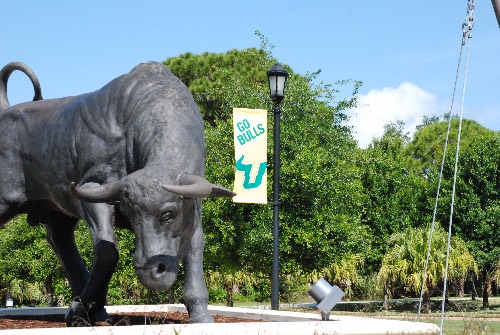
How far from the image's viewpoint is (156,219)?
253 inches

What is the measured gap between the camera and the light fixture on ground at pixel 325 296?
8.34m

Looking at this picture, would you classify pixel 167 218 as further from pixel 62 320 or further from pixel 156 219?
pixel 62 320

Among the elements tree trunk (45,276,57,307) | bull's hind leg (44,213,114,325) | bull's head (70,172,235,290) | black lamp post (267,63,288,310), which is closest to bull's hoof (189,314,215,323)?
bull's head (70,172,235,290)

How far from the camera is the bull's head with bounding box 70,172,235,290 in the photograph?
21.0 feet

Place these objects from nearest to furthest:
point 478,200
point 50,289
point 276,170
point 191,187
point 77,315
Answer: point 191,187
point 77,315
point 276,170
point 478,200
point 50,289

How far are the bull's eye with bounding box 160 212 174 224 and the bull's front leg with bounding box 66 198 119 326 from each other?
1098 millimetres

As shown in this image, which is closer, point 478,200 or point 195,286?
point 195,286

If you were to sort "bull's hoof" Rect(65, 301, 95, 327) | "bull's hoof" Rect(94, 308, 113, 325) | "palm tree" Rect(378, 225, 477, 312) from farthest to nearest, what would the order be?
1. "palm tree" Rect(378, 225, 477, 312)
2. "bull's hoof" Rect(94, 308, 113, 325)
3. "bull's hoof" Rect(65, 301, 95, 327)

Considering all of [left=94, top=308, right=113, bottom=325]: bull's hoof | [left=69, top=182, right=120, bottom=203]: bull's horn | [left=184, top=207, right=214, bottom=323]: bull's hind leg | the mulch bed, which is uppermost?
[left=69, top=182, right=120, bottom=203]: bull's horn

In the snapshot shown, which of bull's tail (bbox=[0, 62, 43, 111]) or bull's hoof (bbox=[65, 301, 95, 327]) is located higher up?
bull's tail (bbox=[0, 62, 43, 111])

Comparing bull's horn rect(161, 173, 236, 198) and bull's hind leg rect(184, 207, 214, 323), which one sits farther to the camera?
bull's hind leg rect(184, 207, 214, 323)

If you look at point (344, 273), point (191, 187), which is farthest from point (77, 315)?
point (344, 273)

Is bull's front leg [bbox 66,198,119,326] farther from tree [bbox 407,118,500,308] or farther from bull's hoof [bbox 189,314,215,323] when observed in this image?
tree [bbox 407,118,500,308]

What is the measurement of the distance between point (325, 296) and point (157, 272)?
2.65 meters
